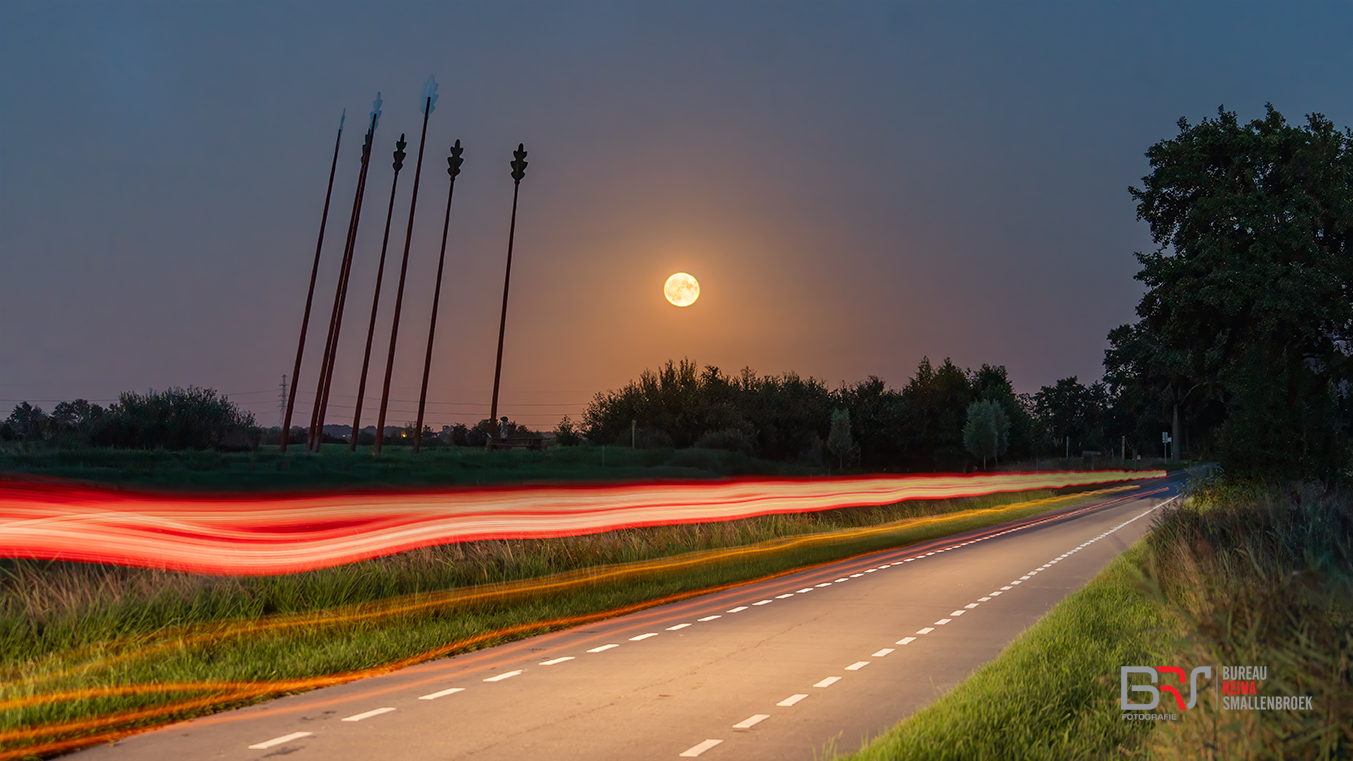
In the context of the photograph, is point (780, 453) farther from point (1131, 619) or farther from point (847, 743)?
point (847, 743)

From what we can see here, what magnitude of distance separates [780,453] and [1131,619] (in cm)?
7933

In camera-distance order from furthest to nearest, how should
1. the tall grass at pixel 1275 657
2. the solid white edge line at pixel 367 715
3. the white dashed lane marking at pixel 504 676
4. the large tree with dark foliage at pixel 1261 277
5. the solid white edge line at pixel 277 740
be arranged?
the large tree with dark foliage at pixel 1261 277 < the white dashed lane marking at pixel 504 676 < the solid white edge line at pixel 367 715 < the solid white edge line at pixel 277 740 < the tall grass at pixel 1275 657

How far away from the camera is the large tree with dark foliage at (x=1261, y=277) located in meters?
27.6

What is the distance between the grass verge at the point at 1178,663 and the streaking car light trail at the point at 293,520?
10.2 meters

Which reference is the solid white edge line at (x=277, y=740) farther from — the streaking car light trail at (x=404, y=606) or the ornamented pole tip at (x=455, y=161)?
the ornamented pole tip at (x=455, y=161)

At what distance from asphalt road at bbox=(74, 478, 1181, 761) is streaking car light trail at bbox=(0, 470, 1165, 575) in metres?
4.55

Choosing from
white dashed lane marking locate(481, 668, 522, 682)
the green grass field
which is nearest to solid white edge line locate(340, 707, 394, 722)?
white dashed lane marking locate(481, 668, 522, 682)

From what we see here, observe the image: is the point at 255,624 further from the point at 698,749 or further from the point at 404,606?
the point at 698,749

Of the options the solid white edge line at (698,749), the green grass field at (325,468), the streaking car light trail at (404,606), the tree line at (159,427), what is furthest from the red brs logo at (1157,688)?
the tree line at (159,427)

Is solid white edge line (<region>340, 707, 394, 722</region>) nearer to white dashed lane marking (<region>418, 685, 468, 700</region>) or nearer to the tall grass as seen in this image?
white dashed lane marking (<region>418, 685, 468, 700</region>)

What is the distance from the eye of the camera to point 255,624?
44.8 ft

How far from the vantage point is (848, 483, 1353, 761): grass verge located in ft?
18.7

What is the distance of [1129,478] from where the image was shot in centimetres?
9562

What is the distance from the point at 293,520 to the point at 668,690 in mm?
9486
